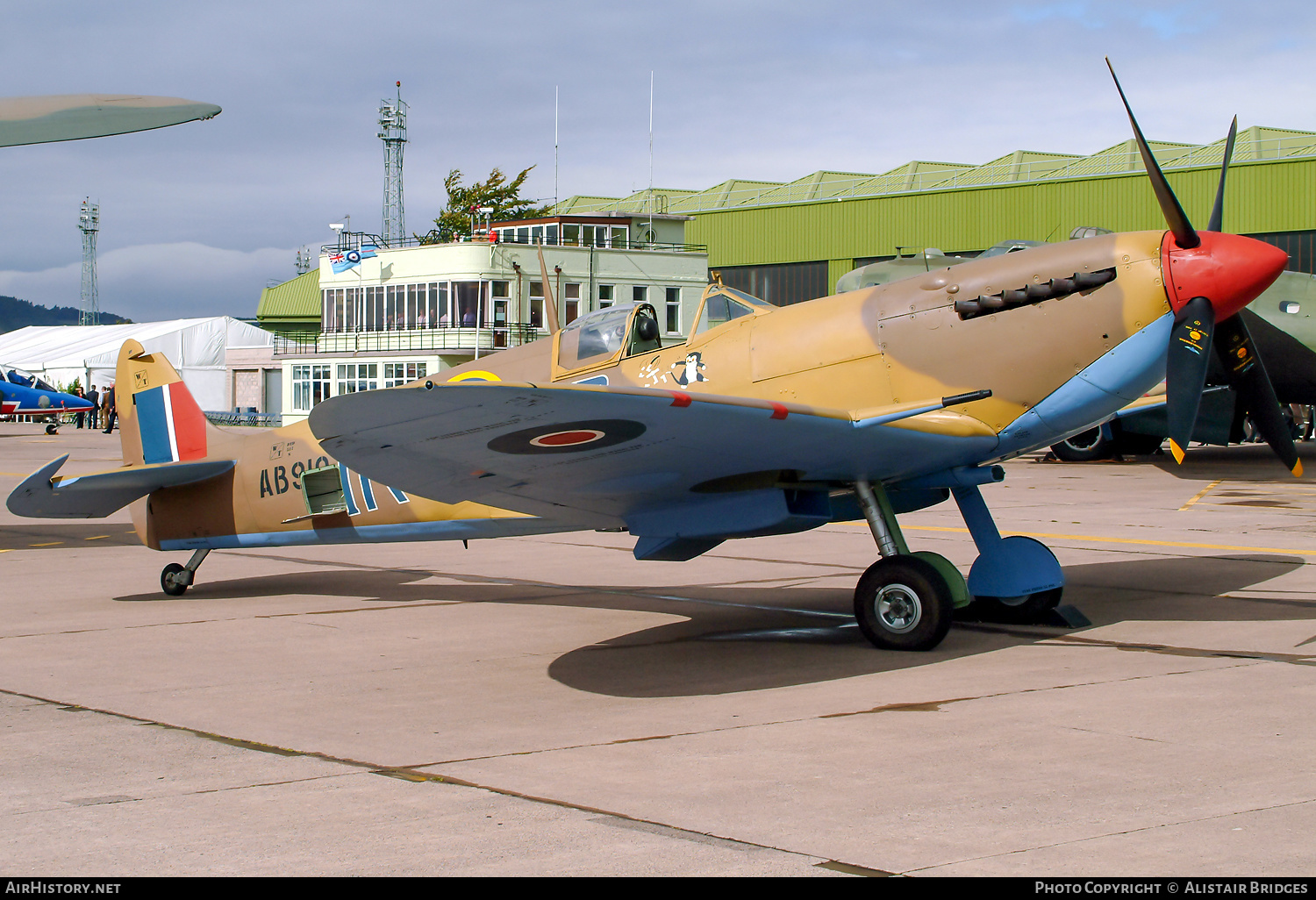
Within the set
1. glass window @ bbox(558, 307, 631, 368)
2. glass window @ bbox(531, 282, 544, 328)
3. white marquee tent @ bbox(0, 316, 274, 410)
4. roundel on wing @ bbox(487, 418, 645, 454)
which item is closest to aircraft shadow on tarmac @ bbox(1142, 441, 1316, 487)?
glass window @ bbox(558, 307, 631, 368)

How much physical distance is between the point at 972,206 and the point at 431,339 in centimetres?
2353

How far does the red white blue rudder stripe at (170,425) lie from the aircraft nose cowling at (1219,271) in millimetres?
7992

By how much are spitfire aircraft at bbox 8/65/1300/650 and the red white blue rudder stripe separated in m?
2.85

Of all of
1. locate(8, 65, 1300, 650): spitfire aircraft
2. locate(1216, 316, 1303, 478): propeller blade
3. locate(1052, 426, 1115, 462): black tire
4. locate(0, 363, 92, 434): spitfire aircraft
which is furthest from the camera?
locate(0, 363, 92, 434): spitfire aircraft

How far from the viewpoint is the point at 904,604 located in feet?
24.3

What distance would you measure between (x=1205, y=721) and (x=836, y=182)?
55.5 meters

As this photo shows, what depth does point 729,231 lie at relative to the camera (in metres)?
58.4

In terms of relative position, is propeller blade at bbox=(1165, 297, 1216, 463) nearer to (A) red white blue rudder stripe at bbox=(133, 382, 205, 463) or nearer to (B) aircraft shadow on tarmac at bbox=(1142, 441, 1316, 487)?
(A) red white blue rudder stripe at bbox=(133, 382, 205, 463)

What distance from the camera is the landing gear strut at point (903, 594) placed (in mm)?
7254

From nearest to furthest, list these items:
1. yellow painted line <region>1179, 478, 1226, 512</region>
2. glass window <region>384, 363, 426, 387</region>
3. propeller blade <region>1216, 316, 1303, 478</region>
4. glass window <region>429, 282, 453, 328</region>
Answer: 1. propeller blade <region>1216, 316, 1303, 478</region>
2. yellow painted line <region>1179, 478, 1226, 512</region>
3. glass window <region>429, 282, 453, 328</region>
4. glass window <region>384, 363, 426, 387</region>

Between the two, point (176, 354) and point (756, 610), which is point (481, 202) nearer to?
point (176, 354)

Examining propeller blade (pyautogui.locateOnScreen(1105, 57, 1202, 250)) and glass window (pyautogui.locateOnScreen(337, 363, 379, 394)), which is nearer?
propeller blade (pyautogui.locateOnScreen(1105, 57, 1202, 250))

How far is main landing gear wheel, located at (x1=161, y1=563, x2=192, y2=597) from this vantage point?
10.5 meters

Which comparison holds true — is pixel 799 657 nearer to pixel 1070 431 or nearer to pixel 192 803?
pixel 1070 431
